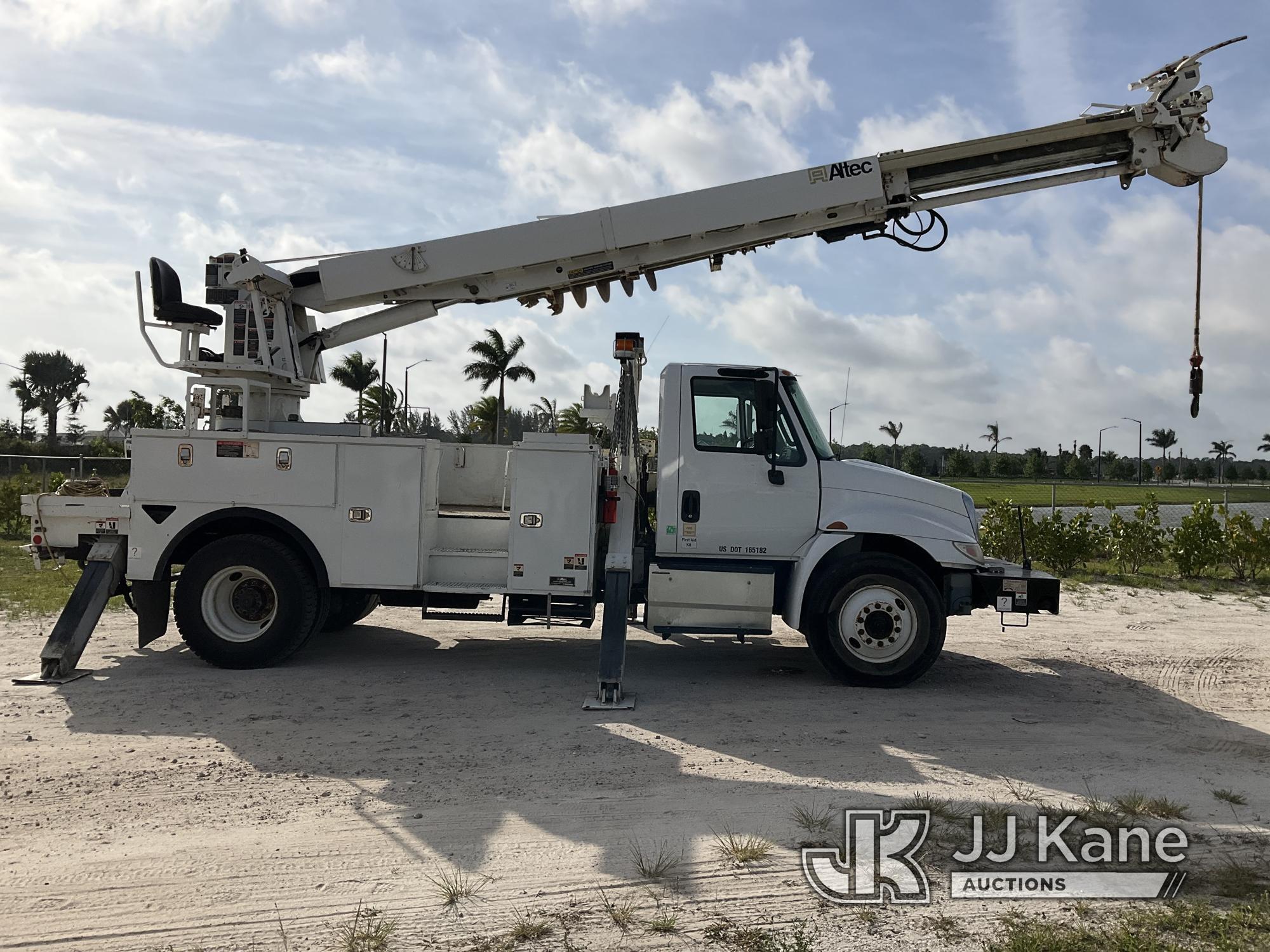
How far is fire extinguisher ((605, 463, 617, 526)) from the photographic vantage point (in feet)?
26.5

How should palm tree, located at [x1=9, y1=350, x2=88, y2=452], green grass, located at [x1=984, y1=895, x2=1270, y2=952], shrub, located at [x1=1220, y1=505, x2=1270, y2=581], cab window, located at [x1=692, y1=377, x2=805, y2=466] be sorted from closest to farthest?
green grass, located at [x1=984, y1=895, x2=1270, y2=952]
cab window, located at [x1=692, y1=377, x2=805, y2=466]
shrub, located at [x1=1220, y1=505, x2=1270, y2=581]
palm tree, located at [x1=9, y1=350, x2=88, y2=452]

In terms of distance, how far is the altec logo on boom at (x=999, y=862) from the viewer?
418 centimetres

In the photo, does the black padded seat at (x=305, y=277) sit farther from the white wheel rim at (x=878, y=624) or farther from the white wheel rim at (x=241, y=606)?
the white wheel rim at (x=878, y=624)

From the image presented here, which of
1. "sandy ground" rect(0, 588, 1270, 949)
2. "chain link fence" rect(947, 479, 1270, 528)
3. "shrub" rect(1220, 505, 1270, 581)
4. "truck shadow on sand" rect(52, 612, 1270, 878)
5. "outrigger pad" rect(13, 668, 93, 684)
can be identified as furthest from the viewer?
"chain link fence" rect(947, 479, 1270, 528)

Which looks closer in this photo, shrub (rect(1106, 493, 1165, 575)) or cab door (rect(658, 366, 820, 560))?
cab door (rect(658, 366, 820, 560))

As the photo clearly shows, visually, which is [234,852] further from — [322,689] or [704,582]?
[704,582]

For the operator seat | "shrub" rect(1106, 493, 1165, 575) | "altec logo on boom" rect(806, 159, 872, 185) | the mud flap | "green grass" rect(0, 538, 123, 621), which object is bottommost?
"green grass" rect(0, 538, 123, 621)

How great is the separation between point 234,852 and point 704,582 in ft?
14.4

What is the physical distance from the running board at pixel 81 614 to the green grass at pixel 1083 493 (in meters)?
29.3

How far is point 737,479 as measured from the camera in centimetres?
804

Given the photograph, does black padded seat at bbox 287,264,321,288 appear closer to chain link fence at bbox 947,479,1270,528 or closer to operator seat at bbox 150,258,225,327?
operator seat at bbox 150,258,225,327

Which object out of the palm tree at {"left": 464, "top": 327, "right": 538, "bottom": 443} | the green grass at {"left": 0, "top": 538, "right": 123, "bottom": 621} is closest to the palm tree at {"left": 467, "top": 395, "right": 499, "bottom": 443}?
the palm tree at {"left": 464, "top": 327, "right": 538, "bottom": 443}

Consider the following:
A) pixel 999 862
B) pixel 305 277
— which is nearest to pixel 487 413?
pixel 305 277

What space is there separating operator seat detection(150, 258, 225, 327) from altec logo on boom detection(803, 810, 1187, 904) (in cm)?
679
